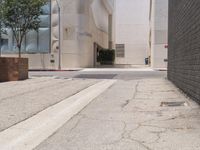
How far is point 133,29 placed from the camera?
241ft

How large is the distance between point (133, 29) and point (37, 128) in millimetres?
65442

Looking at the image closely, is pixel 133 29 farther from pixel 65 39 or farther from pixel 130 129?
pixel 130 129

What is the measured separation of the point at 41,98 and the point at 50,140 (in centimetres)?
671

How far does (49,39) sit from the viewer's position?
146 feet

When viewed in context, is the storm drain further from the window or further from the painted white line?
the window

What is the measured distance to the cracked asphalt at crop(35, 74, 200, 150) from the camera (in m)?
7.02

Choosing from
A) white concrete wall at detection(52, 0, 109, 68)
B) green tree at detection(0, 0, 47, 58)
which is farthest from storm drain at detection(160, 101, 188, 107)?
white concrete wall at detection(52, 0, 109, 68)

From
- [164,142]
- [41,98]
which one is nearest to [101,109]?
[41,98]

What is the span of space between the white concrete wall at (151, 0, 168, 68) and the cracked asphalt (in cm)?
3545

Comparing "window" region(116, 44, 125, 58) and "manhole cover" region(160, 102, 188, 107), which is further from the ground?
"window" region(116, 44, 125, 58)

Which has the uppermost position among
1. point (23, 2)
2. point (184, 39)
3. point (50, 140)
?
point (23, 2)

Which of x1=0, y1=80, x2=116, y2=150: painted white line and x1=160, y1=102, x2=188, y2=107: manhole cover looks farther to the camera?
x1=160, y1=102, x2=188, y2=107: manhole cover

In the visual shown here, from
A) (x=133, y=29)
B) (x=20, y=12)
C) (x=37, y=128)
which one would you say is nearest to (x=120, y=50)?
(x=133, y=29)

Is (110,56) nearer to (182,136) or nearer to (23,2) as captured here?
(23,2)
